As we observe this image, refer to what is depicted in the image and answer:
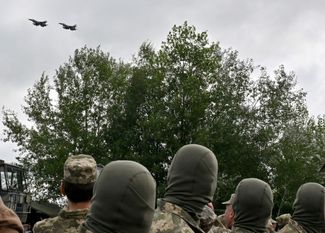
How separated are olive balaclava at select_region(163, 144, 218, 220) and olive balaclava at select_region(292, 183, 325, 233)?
7.21ft

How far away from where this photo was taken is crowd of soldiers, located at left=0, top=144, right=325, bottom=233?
3422mm

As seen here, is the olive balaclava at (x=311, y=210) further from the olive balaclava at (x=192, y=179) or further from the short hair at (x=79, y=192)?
the short hair at (x=79, y=192)

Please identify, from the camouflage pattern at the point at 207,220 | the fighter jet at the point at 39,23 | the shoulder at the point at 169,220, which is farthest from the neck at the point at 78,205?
the fighter jet at the point at 39,23

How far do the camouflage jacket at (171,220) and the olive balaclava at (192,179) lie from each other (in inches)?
2.4

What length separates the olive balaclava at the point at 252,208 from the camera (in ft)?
19.4

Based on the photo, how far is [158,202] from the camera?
465 centimetres

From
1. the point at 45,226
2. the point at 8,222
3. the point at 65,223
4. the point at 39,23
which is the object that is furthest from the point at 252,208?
the point at 39,23

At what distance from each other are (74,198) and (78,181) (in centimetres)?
13

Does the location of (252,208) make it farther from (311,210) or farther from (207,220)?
(311,210)

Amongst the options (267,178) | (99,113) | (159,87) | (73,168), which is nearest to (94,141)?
(99,113)

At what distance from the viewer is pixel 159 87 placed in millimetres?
41469

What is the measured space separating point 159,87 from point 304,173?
381 inches

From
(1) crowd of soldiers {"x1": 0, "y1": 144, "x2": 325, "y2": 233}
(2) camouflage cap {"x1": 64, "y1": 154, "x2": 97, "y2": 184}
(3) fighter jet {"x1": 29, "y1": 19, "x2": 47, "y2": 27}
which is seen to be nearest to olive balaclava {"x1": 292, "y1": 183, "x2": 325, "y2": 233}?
(1) crowd of soldiers {"x1": 0, "y1": 144, "x2": 325, "y2": 233}

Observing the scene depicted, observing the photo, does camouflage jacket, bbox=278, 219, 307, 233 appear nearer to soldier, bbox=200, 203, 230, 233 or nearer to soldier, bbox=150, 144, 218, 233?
soldier, bbox=200, 203, 230, 233
